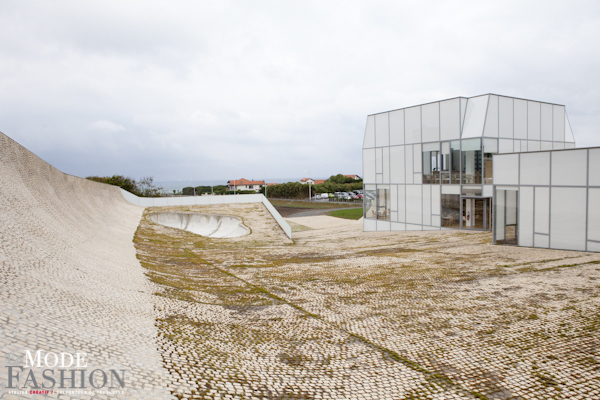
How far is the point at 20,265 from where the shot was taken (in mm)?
6895

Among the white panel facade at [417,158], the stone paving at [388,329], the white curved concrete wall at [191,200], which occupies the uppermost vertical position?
the white panel facade at [417,158]

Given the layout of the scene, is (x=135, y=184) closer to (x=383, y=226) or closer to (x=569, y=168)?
(x=383, y=226)

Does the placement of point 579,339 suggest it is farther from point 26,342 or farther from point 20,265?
point 20,265

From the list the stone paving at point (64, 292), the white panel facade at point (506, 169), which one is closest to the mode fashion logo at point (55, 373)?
the stone paving at point (64, 292)

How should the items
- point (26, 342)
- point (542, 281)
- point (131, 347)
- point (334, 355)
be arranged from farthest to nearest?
point (542, 281) → point (334, 355) → point (131, 347) → point (26, 342)

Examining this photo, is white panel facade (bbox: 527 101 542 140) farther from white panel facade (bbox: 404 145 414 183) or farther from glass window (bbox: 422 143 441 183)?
white panel facade (bbox: 404 145 414 183)

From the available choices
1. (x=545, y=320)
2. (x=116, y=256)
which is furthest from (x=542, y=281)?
(x=116, y=256)

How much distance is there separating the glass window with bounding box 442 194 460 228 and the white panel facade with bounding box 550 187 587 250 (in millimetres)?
8213

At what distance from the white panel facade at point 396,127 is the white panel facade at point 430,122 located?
1.64 meters

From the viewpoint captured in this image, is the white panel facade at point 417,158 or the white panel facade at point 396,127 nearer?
the white panel facade at point 417,158

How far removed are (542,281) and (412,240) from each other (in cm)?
991

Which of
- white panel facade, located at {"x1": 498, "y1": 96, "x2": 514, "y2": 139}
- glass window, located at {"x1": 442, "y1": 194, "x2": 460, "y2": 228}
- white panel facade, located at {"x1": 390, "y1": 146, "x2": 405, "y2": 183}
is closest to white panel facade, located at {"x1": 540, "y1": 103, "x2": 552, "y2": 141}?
white panel facade, located at {"x1": 498, "y1": 96, "x2": 514, "y2": 139}

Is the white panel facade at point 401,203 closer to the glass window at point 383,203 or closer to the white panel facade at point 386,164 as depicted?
the glass window at point 383,203

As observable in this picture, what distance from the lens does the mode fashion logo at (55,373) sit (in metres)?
3.46
